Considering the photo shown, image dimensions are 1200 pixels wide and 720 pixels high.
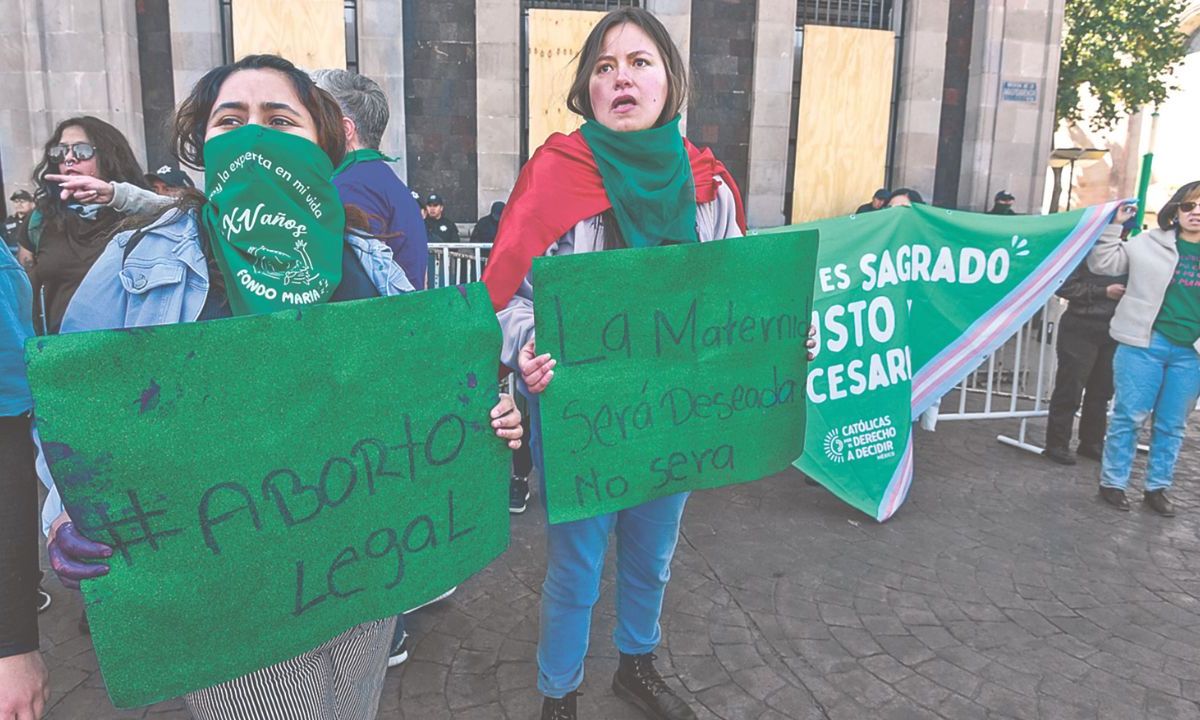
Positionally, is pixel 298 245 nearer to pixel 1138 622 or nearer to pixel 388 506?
pixel 388 506

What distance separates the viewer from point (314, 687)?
1643mm

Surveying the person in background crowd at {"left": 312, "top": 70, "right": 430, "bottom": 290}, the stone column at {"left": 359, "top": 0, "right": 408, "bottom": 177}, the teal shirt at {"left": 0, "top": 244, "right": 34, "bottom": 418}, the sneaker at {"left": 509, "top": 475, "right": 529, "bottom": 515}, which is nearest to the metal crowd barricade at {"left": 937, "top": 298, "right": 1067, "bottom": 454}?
the sneaker at {"left": 509, "top": 475, "right": 529, "bottom": 515}

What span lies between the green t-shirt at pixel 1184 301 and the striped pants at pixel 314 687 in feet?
16.4

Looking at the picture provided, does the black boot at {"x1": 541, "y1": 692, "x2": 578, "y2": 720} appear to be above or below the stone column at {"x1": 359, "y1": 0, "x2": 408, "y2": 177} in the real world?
below

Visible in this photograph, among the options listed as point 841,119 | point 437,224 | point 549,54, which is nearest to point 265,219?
point 437,224

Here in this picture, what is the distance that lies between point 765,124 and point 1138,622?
935 centimetres

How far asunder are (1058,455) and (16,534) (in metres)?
6.42

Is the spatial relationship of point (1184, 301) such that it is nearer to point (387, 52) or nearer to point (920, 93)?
point (920, 93)

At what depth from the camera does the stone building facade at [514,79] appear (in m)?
10.3

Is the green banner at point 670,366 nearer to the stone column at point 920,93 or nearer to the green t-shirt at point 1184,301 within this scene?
the green t-shirt at point 1184,301

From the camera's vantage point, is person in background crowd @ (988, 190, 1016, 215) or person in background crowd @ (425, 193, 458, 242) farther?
person in background crowd @ (988, 190, 1016, 215)

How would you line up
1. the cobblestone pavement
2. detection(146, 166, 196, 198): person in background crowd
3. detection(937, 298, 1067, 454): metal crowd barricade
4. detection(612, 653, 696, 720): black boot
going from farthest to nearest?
detection(937, 298, 1067, 454): metal crowd barricade
detection(146, 166, 196, 198): person in background crowd
the cobblestone pavement
detection(612, 653, 696, 720): black boot

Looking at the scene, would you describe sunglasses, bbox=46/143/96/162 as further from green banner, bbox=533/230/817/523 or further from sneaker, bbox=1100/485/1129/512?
sneaker, bbox=1100/485/1129/512

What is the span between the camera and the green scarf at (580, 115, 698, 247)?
232 cm
